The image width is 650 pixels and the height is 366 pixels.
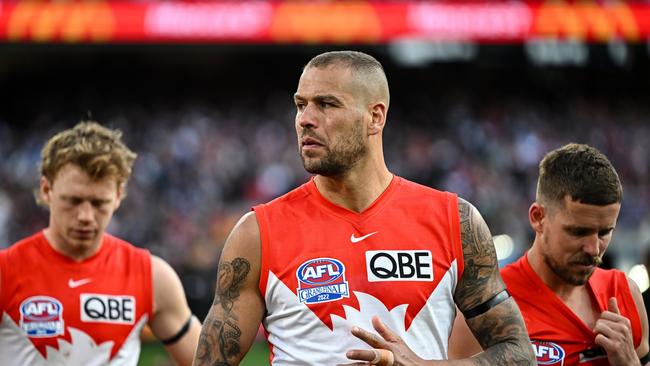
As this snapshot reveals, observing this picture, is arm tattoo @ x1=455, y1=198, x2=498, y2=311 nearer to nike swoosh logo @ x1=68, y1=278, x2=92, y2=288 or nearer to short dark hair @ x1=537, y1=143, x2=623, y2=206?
short dark hair @ x1=537, y1=143, x2=623, y2=206

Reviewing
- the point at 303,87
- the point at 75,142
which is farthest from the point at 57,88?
the point at 303,87

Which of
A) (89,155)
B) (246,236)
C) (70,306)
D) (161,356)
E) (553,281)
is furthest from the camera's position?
(161,356)

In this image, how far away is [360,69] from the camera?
4168 millimetres

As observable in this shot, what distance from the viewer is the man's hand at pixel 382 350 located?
3.69 meters

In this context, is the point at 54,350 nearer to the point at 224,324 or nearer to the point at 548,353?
the point at 224,324

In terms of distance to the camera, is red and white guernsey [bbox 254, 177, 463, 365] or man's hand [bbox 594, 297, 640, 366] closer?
red and white guernsey [bbox 254, 177, 463, 365]

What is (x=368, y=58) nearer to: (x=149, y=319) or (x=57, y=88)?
(x=149, y=319)

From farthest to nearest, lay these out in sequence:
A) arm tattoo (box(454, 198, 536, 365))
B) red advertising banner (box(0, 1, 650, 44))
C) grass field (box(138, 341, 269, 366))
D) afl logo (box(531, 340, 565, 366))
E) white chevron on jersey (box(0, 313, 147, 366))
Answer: red advertising banner (box(0, 1, 650, 44)), grass field (box(138, 341, 269, 366)), white chevron on jersey (box(0, 313, 147, 366)), afl logo (box(531, 340, 565, 366)), arm tattoo (box(454, 198, 536, 365))

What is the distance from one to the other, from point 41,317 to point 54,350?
0.59 ft

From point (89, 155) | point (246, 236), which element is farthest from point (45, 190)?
point (246, 236)

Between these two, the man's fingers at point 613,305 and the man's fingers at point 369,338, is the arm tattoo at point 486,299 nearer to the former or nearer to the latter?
the man's fingers at point 369,338

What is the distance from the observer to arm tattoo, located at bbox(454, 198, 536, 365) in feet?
13.2

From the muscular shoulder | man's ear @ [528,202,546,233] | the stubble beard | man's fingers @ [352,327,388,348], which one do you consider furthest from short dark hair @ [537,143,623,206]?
the muscular shoulder

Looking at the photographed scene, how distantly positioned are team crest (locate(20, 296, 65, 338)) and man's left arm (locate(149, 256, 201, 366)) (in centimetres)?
49
